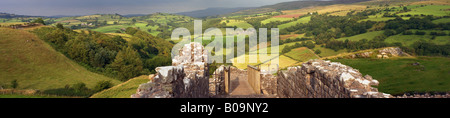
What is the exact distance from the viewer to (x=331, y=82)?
17.5 ft

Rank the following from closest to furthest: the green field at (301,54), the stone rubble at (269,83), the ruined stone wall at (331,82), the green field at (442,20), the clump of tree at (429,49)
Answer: the ruined stone wall at (331,82), the stone rubble at (269,83), the clump of tree at (429,49), the green field at (301,54), the green field at (442,20)

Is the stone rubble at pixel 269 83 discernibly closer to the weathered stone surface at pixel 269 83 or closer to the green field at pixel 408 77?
the weathered stone surface at pixel 269 83

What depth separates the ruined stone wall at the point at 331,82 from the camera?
15.0 feet

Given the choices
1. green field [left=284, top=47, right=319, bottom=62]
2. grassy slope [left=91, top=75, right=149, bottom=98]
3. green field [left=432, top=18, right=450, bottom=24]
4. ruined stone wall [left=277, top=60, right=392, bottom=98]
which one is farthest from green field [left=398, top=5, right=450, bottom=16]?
grassy slope [left=91, top=75, right=149, bottom=98]

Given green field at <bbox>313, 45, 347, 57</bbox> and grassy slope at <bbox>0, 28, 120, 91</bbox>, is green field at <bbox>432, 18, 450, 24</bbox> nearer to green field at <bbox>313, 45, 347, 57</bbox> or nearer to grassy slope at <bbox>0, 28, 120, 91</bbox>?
green field at <bbox>313, 45, 347, 57</bbox>

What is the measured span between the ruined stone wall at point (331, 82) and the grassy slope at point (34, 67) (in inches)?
974

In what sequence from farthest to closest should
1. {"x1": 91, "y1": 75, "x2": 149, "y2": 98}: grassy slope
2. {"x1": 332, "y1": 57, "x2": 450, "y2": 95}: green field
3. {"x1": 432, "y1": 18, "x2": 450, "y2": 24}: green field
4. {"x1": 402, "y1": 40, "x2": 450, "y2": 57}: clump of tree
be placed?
{"x1": 432, "y1": 18, "x2": 450, "y2": 24}: green field
{"x1": 402, "y1": 40, "x2": 450, "y2": 57}: clump of tree
{"x1": 91, "y1": 75, "x2": 149, "y2": 98}: grassy slope
{"x1": 332, "y1": 57, "x2": 450, "y2": 95}: green field

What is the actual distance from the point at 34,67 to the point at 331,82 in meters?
35.8

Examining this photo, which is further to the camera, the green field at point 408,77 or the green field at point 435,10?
the green field at point 435,10

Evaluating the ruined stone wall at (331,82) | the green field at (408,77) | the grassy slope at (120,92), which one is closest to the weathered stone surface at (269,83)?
the ruined stone wall at (331,82)

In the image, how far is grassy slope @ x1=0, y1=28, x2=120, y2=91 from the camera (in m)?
25.7

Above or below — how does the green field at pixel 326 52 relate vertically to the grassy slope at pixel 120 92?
below

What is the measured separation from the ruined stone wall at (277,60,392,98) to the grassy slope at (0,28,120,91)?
81.2ft

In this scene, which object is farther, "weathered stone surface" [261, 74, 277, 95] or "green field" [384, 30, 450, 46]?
"green field" [384, 30, 450, 46]
